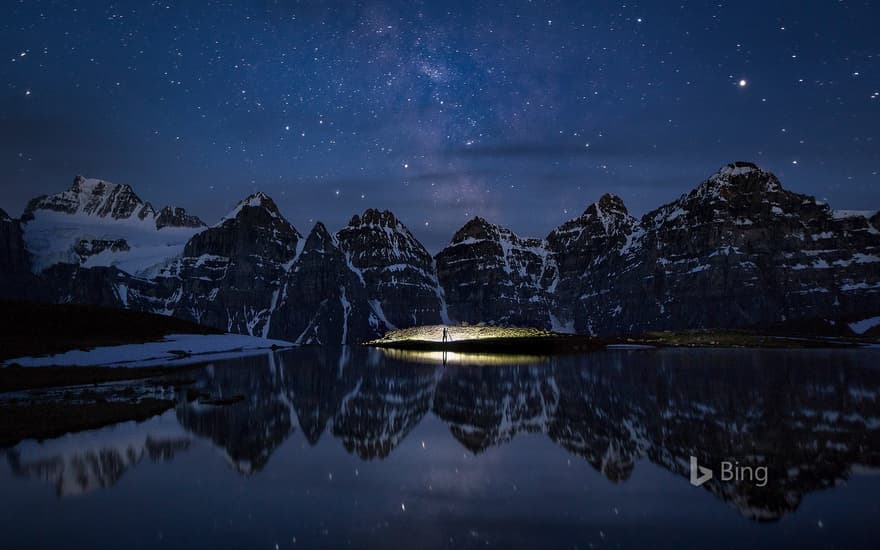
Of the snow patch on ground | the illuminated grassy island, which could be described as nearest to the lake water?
the snow patch on ground

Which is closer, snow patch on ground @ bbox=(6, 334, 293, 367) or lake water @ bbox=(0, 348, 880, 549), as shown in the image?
lake water @ bbox=(0, 348, 880, 549)

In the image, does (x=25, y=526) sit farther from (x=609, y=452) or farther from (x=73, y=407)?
(x=73, y=407)

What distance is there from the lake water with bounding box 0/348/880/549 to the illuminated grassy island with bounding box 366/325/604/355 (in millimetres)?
62563

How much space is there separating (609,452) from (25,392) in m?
37.8

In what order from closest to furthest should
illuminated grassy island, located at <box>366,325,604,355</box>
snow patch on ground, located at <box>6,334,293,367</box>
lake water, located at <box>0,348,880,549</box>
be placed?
lake water, located at <box>0,348,880,549</box> → snow patch on ground, located at <box>6,334,293,367</box> → illuminated grassy island, located at <box>366,325,604,355</box>

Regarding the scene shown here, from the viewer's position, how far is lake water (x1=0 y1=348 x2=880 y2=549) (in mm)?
12750

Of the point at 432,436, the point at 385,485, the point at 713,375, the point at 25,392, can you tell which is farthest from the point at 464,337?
the point at 385,485

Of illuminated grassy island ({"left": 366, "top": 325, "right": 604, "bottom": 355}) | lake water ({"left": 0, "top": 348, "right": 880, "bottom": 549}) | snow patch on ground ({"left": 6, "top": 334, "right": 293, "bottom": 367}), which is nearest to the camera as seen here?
lake water ({"left": 0, "top": 348, "right": 880, "bottom": 549})

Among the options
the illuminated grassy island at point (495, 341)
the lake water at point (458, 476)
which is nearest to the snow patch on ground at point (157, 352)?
the illuminated grassy island at point (495, 341)

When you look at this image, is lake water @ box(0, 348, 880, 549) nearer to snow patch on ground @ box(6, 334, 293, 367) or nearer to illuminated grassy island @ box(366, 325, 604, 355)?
snow patch on ground @ box(6, 334, 293, 367)

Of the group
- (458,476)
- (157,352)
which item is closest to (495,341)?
(157,352)

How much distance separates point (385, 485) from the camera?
16.8m

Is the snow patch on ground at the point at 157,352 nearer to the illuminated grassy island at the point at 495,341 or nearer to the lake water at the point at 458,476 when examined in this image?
the illuminated grassy island at the point at 495,341

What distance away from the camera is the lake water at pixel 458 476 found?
12.8m
